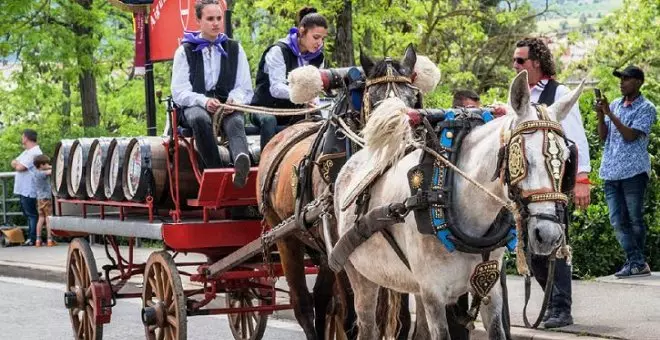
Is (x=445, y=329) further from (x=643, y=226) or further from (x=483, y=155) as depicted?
(x=643, y=226)

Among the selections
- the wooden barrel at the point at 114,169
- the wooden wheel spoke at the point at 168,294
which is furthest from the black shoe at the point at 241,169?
the wooden barrel at the point at 114,169

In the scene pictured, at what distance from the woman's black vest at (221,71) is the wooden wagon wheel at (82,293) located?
6.01 ft

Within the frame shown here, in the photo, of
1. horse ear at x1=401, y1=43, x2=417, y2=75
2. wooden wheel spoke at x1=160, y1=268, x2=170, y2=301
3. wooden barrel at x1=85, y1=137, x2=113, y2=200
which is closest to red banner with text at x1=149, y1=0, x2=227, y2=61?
wooden barrel at x1=85, y1=137, x2=113, y2=200

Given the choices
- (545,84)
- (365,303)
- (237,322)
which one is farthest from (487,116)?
(237,322)

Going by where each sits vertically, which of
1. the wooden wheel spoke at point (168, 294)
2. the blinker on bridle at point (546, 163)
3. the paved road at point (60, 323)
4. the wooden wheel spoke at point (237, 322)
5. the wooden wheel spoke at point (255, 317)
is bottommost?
the paved road at point (60, 323)

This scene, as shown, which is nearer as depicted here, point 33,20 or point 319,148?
point 319,148

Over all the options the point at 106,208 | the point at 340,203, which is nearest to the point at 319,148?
the point at 340,203

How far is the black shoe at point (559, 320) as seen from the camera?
950 centimetres

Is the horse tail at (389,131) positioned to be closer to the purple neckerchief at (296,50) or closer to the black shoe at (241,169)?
the black shoe at (241,169)

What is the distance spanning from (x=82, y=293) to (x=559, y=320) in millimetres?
3925

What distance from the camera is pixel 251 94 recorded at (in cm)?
948

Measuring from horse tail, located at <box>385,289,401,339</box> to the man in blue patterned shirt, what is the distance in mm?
4591

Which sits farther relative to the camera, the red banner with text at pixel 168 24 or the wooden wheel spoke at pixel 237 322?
the red banner with text at pixel 168 24

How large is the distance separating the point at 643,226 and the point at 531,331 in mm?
Answer: 2797
